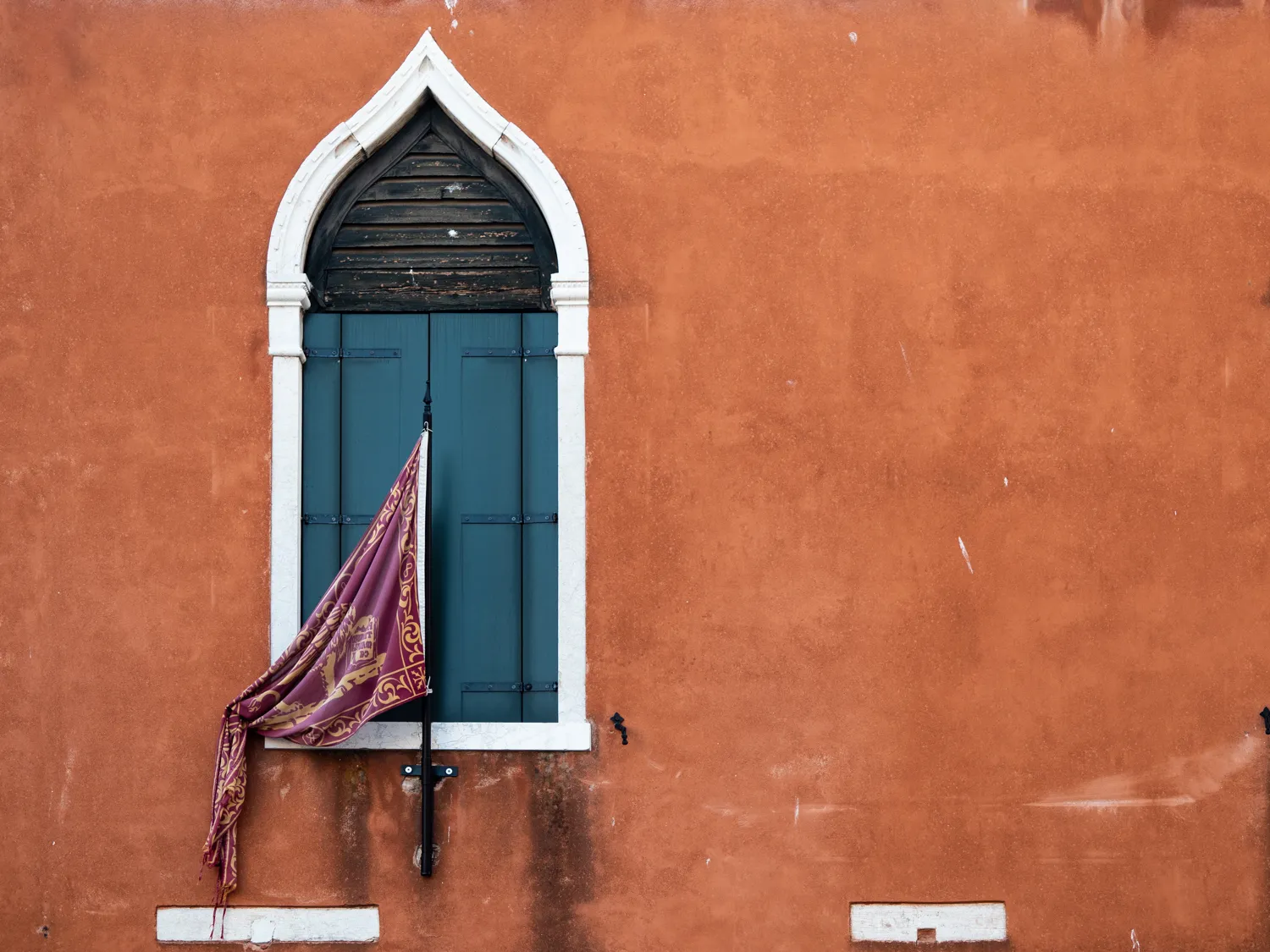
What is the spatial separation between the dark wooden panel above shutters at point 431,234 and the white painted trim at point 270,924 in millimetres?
2358

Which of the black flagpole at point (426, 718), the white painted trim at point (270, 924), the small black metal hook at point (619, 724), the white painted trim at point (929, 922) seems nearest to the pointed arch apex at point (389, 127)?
the black flagpole at point (426, 718)

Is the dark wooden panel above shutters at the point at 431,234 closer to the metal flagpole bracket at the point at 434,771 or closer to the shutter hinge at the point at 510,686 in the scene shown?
the shutter hinge at the point at 510,686

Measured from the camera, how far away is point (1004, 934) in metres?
5.09

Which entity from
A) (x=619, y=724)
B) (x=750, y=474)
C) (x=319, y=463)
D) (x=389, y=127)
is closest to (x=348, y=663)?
(x=319, y=463)

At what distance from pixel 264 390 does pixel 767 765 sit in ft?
8.04

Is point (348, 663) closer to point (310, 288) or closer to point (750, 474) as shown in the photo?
point (310, 288)

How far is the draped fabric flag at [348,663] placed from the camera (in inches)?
194

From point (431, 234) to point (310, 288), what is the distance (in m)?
0.53

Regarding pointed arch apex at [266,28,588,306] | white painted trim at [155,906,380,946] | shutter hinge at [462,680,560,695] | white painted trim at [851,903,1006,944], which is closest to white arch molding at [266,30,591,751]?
pointed arch apex at [266,28,588,306]

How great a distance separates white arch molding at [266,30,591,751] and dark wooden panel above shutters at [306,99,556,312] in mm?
84

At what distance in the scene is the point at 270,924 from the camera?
505 cm

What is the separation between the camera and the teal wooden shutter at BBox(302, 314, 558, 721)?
17.2 ft

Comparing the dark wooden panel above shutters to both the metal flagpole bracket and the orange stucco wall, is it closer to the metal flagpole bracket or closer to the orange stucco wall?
the orange stucco wall

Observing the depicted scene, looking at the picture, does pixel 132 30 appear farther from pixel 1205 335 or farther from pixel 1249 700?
pixel 1249 700
